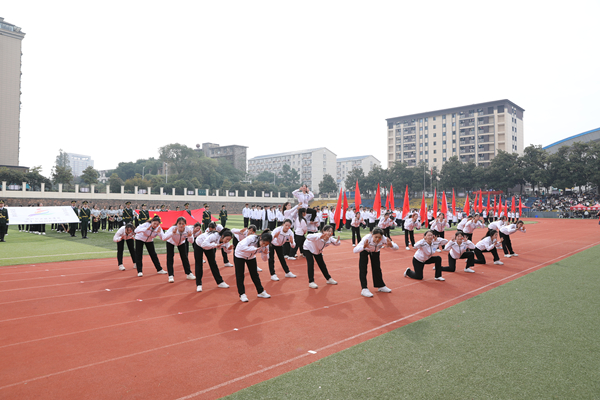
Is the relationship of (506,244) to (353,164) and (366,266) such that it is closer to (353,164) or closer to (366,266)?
(366,266)

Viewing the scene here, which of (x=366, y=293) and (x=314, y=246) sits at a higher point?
(x=314, y=246)

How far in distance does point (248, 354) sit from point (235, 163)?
9536cm

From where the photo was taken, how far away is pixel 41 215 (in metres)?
19.0

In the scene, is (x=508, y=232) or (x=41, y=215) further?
(x=41, y=215)

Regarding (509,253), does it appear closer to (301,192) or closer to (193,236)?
(301,192)

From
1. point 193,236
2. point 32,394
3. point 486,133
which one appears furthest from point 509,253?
point 486,133

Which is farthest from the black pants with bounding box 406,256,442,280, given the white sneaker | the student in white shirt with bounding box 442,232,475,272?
the white sneaker

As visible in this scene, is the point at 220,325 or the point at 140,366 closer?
the point at 140,366

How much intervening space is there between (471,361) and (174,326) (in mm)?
4359

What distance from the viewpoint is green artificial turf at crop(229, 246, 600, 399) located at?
12.5ft

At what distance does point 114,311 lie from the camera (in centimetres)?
665

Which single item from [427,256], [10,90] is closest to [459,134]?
[427,256]

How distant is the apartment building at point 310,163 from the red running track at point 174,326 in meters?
87.6

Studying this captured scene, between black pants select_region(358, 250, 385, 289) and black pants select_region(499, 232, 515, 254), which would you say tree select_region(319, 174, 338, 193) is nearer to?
black pants select_region(499, 232, 515, 254)
